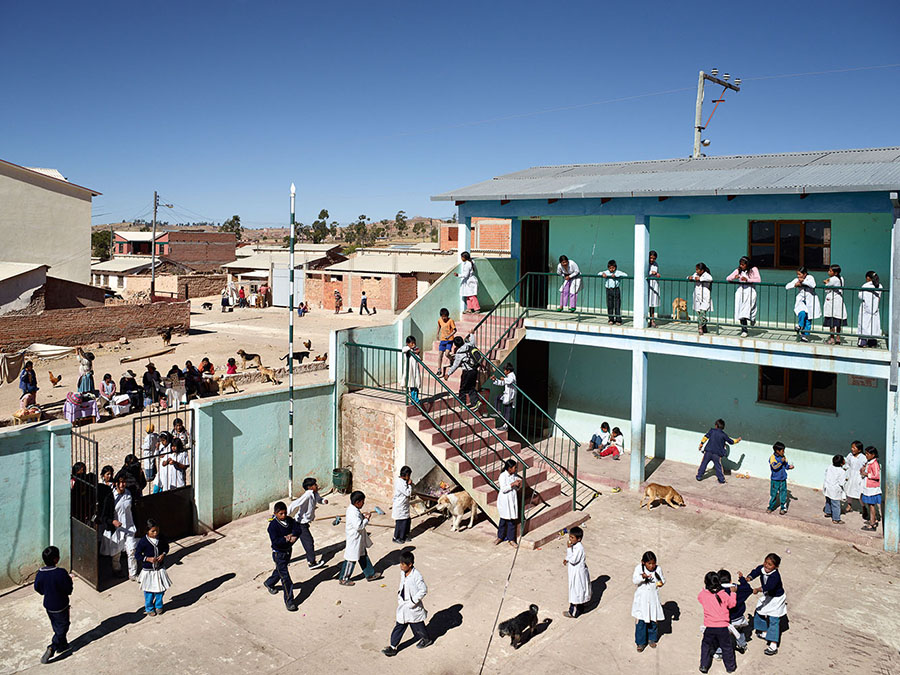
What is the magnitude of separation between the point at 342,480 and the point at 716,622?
786 cm

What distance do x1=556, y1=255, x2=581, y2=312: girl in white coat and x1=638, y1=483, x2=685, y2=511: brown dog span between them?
4014mm

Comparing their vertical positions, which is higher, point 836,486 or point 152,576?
point 836,486

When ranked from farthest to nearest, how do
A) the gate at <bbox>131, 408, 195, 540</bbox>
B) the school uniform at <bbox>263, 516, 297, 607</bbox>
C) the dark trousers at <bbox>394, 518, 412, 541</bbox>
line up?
the dark trousers at <bbox>394, 518, 412, 541</bbox> → the gate at <bbox>131, 408, 195, 540</bbox> → the school uniform at <bbox>263, 516, 297, 607</bbox>

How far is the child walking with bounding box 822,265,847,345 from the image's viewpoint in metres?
13.0

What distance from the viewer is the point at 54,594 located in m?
8.55

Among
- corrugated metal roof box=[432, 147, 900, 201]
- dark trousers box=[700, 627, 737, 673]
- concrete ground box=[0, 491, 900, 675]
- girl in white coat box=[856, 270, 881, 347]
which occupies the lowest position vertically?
concrete ground box=[0, 491, 900, 675]

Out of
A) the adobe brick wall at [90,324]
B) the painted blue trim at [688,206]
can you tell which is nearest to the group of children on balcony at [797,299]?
the painted blue trim at [688,206]

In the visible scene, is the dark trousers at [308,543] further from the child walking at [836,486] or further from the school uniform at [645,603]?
the child walking at [836,486]

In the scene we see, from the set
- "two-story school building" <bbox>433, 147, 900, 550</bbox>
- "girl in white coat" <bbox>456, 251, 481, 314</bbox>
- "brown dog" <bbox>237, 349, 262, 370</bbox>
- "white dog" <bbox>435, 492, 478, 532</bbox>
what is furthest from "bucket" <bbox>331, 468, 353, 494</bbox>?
"brown dog" <bbox>237, 349, 262, 370</bbox>

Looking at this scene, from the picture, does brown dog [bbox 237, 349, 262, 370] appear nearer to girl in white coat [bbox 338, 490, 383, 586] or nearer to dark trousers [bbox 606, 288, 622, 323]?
dark trousers [bbox 606, 288, 622, 323]

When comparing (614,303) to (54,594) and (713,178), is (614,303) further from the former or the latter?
(54,594)

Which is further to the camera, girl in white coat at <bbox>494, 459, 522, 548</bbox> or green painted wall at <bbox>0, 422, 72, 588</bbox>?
girl in white coat at <bbox>494, 459, 522, 548</bbox>

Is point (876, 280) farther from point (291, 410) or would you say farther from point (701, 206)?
point (291, 410)

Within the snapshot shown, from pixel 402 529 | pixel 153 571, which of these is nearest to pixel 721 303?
pixel 402 529
